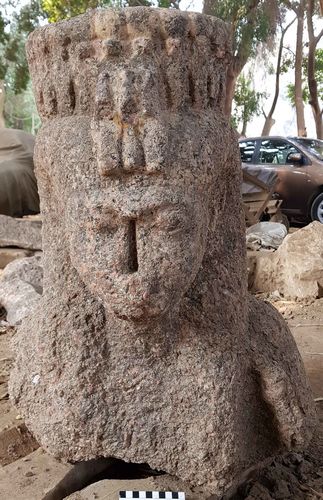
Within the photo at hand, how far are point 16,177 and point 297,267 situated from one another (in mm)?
2954

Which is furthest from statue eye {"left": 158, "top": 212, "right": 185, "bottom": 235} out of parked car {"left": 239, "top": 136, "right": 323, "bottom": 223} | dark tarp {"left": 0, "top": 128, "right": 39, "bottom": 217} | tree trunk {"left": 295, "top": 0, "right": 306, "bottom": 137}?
tree trunk {"left": 295, "top": 0, "right": 306, "bottom": 137}

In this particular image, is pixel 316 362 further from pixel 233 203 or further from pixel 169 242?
pixel 169 242

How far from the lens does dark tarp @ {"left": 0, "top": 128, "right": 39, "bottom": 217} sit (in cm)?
562

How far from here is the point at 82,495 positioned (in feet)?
4.48

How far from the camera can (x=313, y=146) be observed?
7.67m

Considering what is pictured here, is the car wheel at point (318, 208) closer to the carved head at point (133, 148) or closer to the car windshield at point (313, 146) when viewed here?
A: the car windshield at point (313, 146)

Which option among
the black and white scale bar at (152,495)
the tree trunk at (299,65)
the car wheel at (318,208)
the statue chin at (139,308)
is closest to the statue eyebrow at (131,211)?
the statue chin at (139,308)

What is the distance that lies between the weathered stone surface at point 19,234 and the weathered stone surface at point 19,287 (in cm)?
53

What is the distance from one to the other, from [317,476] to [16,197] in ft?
15.0

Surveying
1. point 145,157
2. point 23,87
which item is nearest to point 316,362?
point 145,157

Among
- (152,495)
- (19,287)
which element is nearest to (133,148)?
(152,495)

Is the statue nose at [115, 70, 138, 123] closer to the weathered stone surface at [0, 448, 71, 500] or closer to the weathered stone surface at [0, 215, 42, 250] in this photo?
the weathered stone surface at [0, 448, 71, 500]

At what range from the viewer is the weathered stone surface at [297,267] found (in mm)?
3998

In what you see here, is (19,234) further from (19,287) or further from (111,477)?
(111,477)
